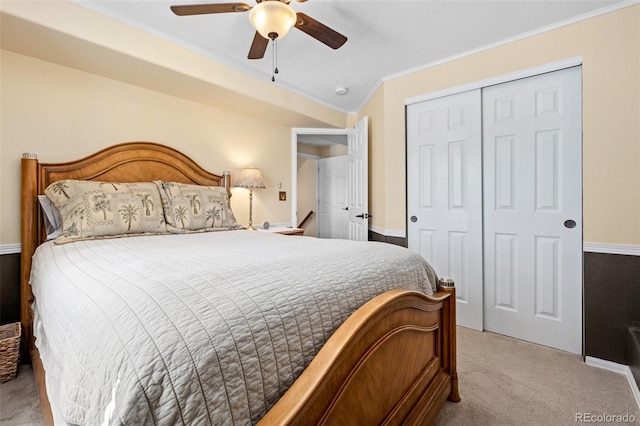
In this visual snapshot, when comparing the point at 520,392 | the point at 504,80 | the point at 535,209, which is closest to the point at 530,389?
the point at 520,392

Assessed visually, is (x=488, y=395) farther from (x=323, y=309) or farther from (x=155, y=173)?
→ (x=155, y=173)

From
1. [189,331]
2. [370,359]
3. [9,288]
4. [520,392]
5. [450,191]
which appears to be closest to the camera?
[189,331]

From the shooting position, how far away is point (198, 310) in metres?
0.68

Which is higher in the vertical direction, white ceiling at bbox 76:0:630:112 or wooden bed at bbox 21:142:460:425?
white ceiling at bbox 76:0:630:112

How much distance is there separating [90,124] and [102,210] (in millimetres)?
948

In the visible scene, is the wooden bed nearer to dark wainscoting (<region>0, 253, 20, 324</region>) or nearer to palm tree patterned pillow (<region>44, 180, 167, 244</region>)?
dark wainscoting (<region>0, 253, 20, 324</region>)

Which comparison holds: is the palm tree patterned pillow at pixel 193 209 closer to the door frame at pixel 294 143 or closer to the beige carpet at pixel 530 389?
the door frame at pixel 294 143

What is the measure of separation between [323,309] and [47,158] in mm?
2531

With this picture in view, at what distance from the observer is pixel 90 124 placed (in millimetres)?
A: 2416

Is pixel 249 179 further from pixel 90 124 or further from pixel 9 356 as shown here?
pixel 9 356

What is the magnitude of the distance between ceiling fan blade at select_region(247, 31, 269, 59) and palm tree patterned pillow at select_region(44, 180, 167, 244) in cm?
129

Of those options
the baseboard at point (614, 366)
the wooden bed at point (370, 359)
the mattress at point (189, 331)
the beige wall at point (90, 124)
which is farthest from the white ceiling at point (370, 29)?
the baseboard at point (614, 366)

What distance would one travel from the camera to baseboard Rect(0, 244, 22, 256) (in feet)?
6.76

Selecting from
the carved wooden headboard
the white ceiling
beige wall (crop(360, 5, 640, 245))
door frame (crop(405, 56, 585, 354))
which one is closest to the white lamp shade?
the carved wooden headboard
